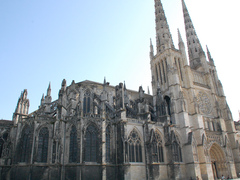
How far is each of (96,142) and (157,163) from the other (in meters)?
7.97

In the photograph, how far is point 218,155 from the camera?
29875mm

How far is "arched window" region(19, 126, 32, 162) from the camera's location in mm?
20500

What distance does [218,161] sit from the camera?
2945cm

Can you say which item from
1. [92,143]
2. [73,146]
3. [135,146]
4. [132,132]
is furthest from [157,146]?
[73,146]

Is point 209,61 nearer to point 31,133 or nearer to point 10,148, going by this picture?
point 31,133

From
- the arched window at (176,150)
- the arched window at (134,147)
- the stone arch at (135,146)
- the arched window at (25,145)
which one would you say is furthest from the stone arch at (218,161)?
the arched window at (25,145)

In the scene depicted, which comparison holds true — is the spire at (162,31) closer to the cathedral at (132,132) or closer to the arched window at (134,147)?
the cathedral at (132,132)

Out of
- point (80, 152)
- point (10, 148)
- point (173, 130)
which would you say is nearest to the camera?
point (80, 152)

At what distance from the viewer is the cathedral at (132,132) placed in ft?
66.3

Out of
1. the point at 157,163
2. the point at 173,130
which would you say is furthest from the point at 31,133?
the point at 173,130

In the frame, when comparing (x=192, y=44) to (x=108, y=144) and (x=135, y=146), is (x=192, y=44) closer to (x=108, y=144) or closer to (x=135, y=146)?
(x=135, y=146)

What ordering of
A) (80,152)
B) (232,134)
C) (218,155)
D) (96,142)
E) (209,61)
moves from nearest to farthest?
(80,152) → (96,142) → (218,155) → (232,134) → (209,61)

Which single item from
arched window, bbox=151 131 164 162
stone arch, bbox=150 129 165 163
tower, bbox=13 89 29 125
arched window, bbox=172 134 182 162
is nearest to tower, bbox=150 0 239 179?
arched window, bbox=172 134 182 162

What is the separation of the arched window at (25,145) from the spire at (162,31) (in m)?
26.2
